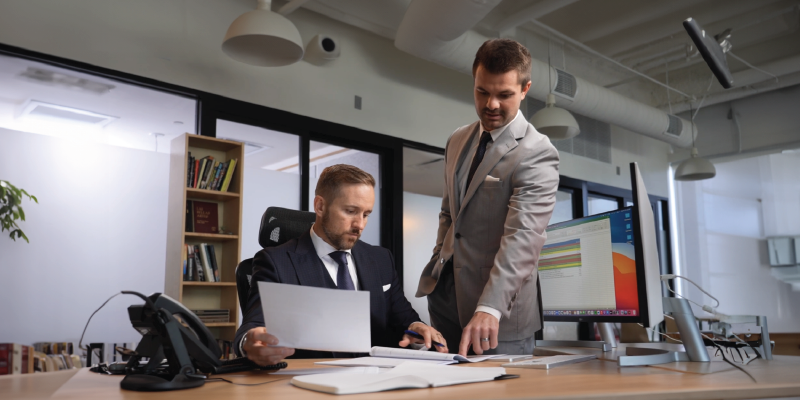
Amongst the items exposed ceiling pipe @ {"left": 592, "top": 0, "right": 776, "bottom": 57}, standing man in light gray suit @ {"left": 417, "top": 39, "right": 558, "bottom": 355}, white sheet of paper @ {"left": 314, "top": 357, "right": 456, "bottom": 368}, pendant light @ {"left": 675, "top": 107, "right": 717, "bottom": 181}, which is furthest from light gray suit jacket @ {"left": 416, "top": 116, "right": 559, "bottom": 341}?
pendant light @ {"left": 675, "top": 107, "right": 717, "bottom": 181}

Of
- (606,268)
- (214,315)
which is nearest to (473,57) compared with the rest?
(214,315)

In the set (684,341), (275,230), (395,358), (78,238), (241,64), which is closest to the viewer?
(395,358)

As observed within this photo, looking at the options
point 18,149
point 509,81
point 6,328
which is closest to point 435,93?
point 18,149

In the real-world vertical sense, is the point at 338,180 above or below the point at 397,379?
above

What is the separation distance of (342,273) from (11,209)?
3199 mm

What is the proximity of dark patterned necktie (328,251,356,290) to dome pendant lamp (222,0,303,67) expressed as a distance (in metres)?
1.96

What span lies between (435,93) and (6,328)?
4.07 meters

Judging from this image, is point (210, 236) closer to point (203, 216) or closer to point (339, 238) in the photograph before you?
point (203, 216)

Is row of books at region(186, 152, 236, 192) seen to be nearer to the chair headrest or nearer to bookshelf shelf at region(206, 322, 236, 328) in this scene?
bookshelf shelf at region(206, 322, 236, 328)

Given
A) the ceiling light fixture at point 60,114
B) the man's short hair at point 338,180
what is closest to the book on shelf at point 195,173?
the ceiling light fixture at point 60,114

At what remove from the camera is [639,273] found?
1593mm

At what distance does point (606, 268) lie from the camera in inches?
70.2

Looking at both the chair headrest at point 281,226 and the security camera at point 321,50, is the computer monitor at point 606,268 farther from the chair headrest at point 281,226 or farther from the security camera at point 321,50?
the security camera at point 321,50

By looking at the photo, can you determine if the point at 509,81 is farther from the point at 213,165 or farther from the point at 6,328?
the point at 6,328
